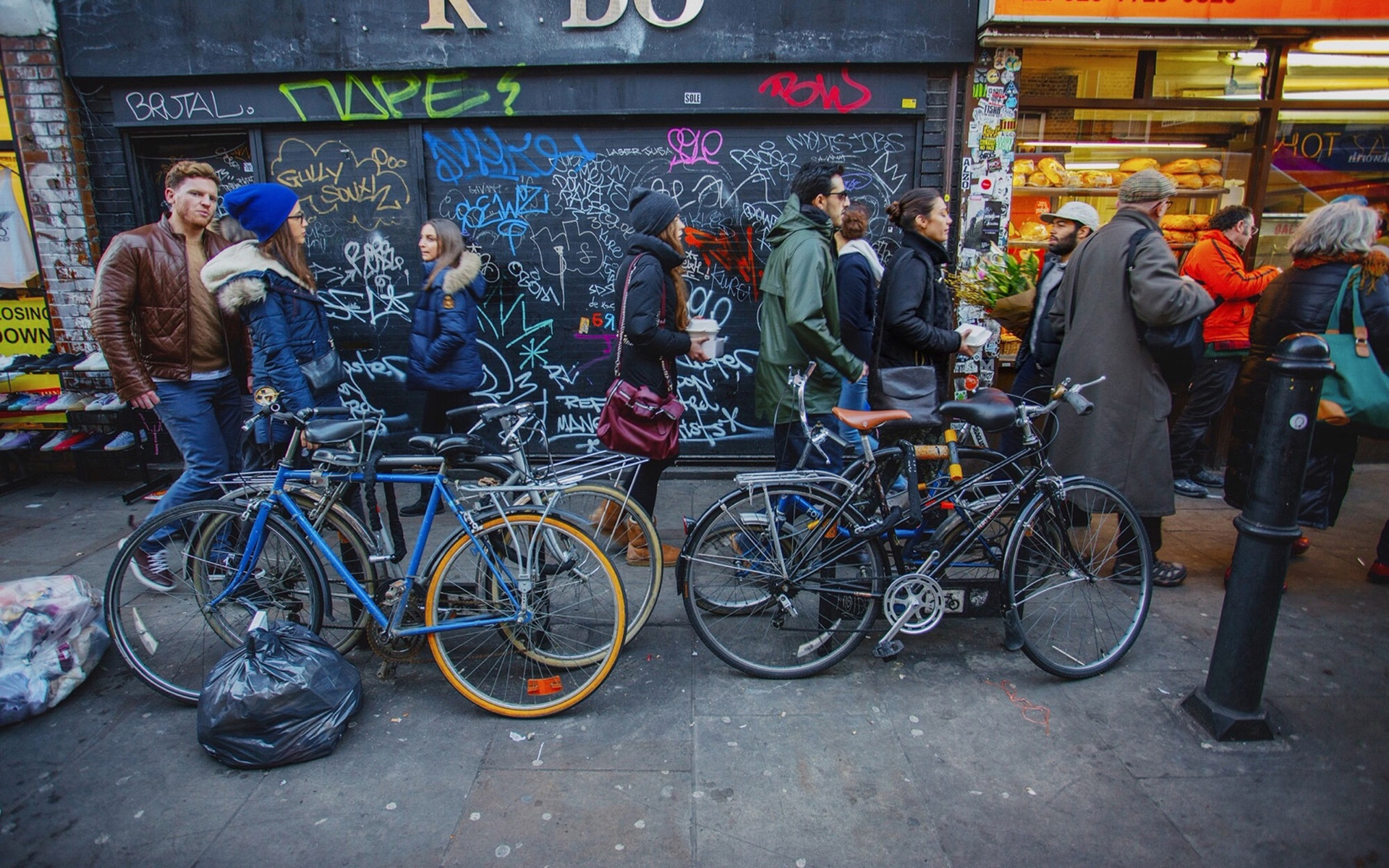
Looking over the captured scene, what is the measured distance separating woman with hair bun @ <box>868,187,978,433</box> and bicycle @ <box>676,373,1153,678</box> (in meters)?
0.61

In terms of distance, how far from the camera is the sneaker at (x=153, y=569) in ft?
11.6

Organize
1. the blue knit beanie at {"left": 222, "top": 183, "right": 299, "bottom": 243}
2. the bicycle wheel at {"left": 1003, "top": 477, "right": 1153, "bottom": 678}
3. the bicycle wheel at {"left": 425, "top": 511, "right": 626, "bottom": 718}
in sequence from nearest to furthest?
the bicycle wheel at {"left": 425, "top": 511, "right": 626, "bottom": 718} < the bicycle wheel at {"left": 1003, "top": 477, "right": 1153, "bottom": 678} < the blue knit beanie at {"left": 222, "top": 183, "right": 299, "bottom": 243}

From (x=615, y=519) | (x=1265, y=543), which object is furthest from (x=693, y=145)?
(x=1265, y=543)

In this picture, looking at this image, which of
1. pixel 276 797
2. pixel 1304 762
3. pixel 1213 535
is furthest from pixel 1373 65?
pixel 276 797

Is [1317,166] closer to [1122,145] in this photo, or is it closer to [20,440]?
[1122,145]

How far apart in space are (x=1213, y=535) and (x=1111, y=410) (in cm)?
186

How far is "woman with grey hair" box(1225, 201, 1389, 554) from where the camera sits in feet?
13.0

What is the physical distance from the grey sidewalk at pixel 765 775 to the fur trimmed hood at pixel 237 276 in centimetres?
178

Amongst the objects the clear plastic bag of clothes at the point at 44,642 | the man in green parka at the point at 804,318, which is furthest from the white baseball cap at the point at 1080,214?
the clear plastic bag of clothes at the point at 44,642

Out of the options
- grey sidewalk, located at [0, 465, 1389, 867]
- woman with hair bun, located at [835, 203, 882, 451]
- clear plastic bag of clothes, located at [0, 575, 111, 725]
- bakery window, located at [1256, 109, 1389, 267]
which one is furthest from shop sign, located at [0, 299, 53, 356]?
bakery window, located at [1256, 109, 1389, 267]

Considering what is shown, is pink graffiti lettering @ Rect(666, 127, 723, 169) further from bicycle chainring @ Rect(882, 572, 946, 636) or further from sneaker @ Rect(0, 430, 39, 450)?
sneaker @ Rect(0, 430, 39, 450)

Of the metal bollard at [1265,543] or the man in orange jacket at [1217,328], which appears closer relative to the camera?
the metal bollard at [1265,543]

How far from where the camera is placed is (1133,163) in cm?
639

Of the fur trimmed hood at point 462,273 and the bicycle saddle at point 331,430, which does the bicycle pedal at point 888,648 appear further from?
the fur trimmed hood at point 462,273
